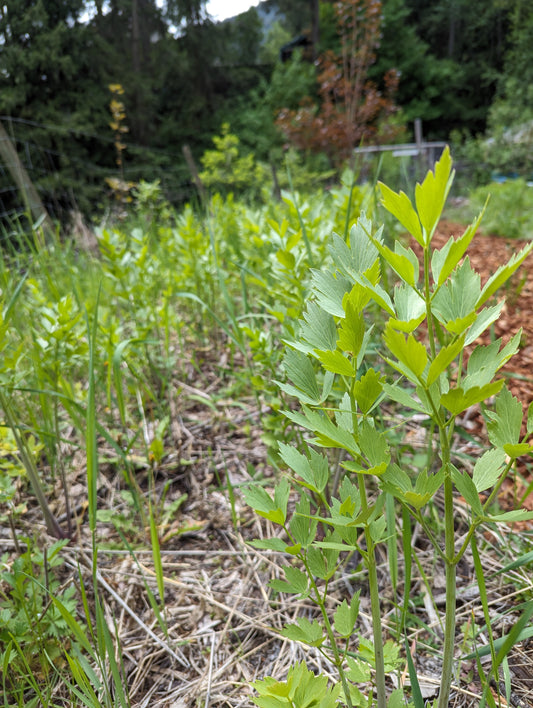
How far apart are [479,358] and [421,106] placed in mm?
22029

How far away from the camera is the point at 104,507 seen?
122 centimetres

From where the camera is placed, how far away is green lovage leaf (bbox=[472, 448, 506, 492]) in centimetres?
41

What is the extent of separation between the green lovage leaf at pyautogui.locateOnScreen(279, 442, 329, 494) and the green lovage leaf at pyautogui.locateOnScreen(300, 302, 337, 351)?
117mm

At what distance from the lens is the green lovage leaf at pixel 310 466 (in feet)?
1.54

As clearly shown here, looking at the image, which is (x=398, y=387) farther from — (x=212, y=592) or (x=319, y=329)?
(x=212, y=592)

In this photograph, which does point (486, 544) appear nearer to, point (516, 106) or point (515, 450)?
point (515, 450)

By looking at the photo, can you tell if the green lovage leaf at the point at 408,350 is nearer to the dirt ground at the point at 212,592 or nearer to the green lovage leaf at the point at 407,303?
the green lovage leaf at the point at 407,303

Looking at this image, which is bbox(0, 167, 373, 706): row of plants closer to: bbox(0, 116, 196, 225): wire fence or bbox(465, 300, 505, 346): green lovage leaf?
bbox(465, 300, 505, 346): green lovage leaf

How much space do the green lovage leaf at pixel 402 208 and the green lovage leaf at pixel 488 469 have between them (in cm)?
22

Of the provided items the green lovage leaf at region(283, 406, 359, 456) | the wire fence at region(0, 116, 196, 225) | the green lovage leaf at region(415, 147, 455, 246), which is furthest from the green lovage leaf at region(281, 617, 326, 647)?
the wire fence at region(0, 116, 196, 225)

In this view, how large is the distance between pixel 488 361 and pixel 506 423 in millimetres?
62

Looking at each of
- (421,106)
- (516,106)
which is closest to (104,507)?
(516,106)

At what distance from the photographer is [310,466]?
482 millimetres

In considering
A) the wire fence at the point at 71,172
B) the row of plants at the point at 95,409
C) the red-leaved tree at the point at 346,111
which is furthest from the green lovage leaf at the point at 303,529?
the wire fence at the point at 71,172
